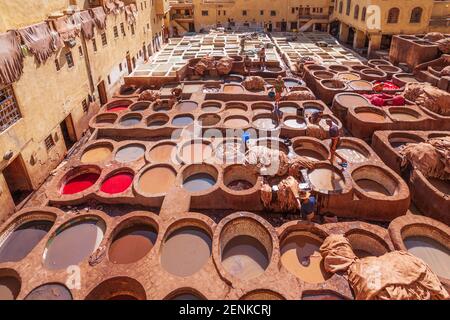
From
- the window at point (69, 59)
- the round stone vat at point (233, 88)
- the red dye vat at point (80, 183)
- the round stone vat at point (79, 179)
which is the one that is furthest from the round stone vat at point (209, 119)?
the window at point (69, 59)

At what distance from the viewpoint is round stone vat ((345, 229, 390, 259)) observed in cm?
1022

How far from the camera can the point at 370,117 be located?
59.8ft

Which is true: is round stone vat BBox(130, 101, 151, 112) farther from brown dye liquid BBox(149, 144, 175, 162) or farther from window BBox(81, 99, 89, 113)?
brown dye liquid BBox(149, 144, 175, 162)

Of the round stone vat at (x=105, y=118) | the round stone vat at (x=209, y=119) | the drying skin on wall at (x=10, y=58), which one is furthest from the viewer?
the round stone vat at (x=105, y=118)

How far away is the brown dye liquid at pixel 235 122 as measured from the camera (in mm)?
17986

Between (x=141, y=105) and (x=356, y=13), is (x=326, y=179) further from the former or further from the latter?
(x=356, y=13)

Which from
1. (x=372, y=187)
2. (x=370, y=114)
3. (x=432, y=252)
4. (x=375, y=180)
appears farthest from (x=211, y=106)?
(x=432, y=252)

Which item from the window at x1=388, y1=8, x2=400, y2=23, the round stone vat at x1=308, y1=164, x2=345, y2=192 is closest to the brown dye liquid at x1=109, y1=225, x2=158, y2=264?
the round stone vat at x1=308, y1=164, x2=345, y2=192

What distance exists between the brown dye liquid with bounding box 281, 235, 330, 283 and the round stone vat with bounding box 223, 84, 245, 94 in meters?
14.1

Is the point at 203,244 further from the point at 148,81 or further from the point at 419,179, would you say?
the point at 148,81

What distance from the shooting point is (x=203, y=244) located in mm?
10562

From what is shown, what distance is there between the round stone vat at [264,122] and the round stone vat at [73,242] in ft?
33.3

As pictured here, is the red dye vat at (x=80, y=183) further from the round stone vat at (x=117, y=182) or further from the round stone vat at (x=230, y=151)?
the round stone vat at (x=230, y=151)
